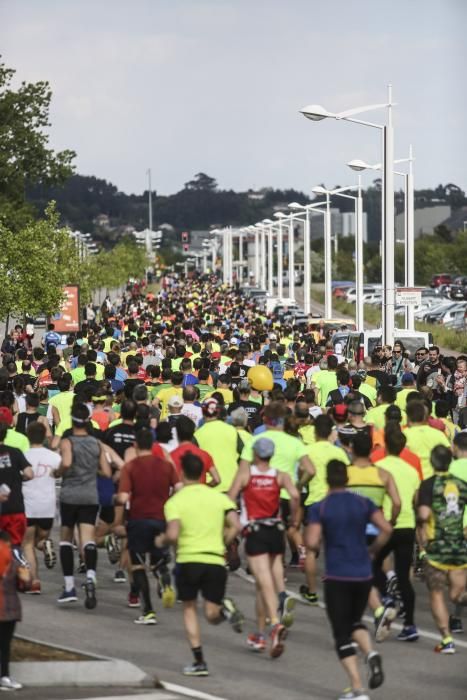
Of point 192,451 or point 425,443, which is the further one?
point 425,443

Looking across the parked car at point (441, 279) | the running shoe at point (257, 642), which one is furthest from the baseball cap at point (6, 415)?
the parked car at point (441, 279)

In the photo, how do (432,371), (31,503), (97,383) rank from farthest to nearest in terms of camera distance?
(432,371)
(97,383)
(31,503)

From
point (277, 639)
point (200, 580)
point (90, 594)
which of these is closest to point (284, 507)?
point (90, 594)

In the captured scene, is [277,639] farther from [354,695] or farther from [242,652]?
[354,695]

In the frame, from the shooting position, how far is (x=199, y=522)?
11.0 metres

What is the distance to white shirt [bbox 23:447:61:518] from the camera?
44.6 ft

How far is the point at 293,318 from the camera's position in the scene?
61625mm

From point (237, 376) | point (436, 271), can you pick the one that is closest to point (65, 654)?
point (237, 376)

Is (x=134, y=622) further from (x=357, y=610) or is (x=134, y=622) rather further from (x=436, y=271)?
(x=436, y=271)

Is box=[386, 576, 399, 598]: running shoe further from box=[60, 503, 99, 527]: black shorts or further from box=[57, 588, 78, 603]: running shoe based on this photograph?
box=[57, 588, 78, 603]: running shoe

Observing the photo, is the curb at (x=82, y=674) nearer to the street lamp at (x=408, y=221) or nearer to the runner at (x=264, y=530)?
the runner at (x=264, y=530)

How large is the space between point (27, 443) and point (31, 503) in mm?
546

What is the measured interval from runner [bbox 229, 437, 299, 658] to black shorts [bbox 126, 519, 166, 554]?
29.8 inches

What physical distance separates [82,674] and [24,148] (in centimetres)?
7049
